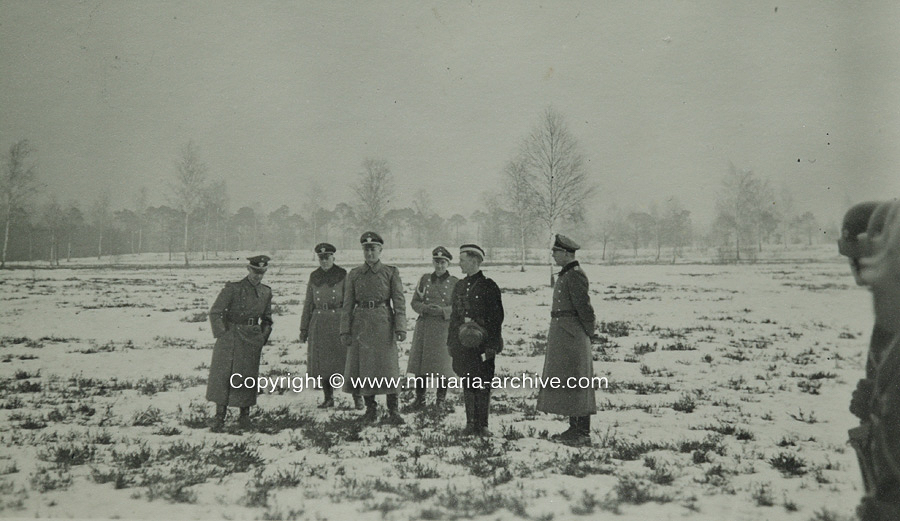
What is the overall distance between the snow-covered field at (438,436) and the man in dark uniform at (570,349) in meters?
0.25

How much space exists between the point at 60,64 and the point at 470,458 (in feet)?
22.2

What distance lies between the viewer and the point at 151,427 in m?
4.66

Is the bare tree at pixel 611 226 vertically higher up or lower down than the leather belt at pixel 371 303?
higher up

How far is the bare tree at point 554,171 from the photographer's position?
9.30 meters

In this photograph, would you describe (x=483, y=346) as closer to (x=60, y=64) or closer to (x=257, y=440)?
(x=257, y=440)

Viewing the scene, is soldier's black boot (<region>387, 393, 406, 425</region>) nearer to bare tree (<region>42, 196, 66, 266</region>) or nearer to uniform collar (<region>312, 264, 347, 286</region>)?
uniform collar (<region>312, 264, 347, 286</region>)

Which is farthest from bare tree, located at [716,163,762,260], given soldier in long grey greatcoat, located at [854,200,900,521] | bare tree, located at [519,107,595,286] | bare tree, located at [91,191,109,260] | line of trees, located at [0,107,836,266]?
bare tree, located at [91,191,109,260]

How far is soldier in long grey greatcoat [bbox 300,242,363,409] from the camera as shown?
19.2ft

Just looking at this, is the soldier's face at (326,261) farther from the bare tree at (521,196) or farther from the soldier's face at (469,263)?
the bare tree at (521,196)

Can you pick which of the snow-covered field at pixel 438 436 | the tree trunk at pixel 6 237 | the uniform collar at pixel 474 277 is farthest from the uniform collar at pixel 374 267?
the tree trunk at pixel 6 237

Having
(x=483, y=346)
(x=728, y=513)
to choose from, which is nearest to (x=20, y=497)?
(x=483, y=346)

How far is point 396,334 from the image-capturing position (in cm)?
552

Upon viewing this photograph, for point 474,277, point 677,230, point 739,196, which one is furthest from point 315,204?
point 677,230

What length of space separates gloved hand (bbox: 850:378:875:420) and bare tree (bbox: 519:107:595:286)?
6954 millimetres
